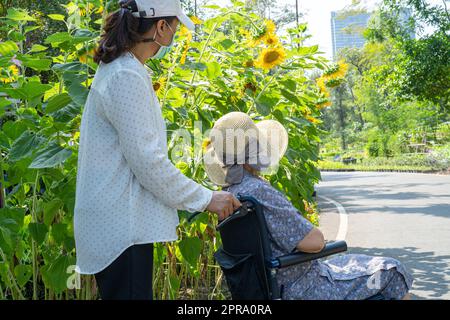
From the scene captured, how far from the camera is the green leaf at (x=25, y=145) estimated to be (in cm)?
237

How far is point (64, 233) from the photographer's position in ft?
8.41

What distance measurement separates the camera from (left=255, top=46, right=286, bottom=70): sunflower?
11.7 feet

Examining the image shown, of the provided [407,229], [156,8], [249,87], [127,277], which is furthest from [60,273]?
[407,229]

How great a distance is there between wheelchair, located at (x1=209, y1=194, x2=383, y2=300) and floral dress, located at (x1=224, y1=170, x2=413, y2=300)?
5cm

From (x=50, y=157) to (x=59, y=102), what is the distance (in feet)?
0.85

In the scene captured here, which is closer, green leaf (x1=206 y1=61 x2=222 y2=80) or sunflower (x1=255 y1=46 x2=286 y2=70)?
green leaf (x1=206 y1=61 x2=222 y2=80)

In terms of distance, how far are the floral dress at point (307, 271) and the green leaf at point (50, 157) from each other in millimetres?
675

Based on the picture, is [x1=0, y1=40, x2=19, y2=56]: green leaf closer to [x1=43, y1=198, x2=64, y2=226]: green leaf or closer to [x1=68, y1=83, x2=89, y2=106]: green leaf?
[x1=68, y1=83, x2=89, y2=106]: green leaf

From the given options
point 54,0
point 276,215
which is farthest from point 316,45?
point 54,0

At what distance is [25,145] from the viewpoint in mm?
2414

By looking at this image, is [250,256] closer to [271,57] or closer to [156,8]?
[156,8]

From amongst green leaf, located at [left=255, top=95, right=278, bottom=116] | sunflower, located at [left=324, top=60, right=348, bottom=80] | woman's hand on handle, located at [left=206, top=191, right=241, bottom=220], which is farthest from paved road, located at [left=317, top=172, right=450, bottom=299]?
woman's hand on handle, located at [left=206, top=191, right=241, bottom=220]

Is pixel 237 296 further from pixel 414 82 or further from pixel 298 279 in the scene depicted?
pixel 414 82

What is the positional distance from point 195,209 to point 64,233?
88cm
